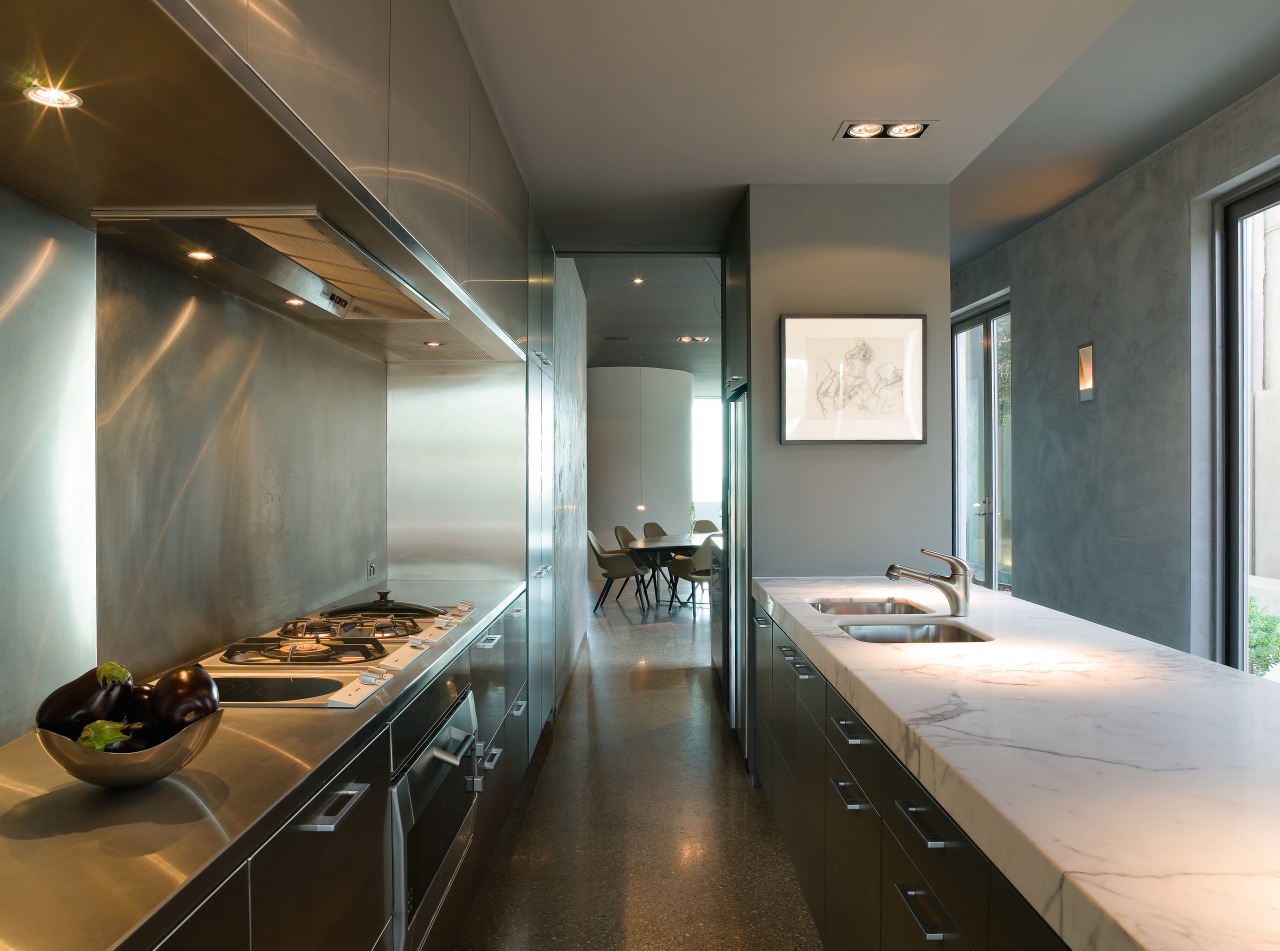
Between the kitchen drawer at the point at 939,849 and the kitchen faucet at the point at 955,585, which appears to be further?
the kitchen faucet at the point at 955,585

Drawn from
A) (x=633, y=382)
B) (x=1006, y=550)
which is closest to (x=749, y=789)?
(x=1006, y=550)

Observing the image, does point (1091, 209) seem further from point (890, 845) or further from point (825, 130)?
point (890, 845)

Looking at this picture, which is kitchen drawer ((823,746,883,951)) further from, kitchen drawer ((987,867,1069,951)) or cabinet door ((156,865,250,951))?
cabinet door ((156,865,250,951))

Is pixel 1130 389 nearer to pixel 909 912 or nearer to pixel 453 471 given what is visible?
pixel 453 471

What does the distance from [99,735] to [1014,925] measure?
1187 millimetres

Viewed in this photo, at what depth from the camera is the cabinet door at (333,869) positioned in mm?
1069

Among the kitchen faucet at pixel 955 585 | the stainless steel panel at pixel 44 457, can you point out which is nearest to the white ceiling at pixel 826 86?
the stainless steel panel at pixel 44 457

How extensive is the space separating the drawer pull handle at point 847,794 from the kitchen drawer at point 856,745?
3cm

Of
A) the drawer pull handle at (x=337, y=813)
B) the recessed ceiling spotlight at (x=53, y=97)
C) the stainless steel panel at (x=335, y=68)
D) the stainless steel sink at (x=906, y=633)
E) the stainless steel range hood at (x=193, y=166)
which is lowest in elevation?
the drawer pull handle at (x=337, y=813)

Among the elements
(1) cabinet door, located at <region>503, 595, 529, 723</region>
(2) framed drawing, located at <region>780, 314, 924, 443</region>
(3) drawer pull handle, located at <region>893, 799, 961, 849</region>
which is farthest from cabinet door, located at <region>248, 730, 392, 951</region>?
(2) framed drawing, located at <region>780, 314, 924, 443</region>

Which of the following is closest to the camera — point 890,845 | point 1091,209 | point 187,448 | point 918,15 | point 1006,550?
point 890,845

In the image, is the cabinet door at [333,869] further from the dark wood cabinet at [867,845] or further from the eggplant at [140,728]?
the dark wood cabinet at [867,845]

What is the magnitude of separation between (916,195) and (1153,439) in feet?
5.59

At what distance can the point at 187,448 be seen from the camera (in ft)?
6.21
